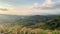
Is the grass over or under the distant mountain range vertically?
under

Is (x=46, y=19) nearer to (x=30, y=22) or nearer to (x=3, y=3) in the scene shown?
(x=30, y=22)

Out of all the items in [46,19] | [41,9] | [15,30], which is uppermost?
[41,9]

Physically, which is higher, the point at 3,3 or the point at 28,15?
the point at 3,3

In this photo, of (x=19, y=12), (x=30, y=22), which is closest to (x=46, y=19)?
(x=30, y=22)

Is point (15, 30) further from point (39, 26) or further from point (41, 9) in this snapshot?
point (41, 9)

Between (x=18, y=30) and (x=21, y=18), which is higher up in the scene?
(x=21, y=18)

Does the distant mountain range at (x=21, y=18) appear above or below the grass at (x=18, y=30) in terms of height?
above

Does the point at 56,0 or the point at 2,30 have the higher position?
the point at 56,0

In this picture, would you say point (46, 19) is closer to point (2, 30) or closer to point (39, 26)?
point (39, 26)

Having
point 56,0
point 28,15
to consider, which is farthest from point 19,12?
point 56,0
